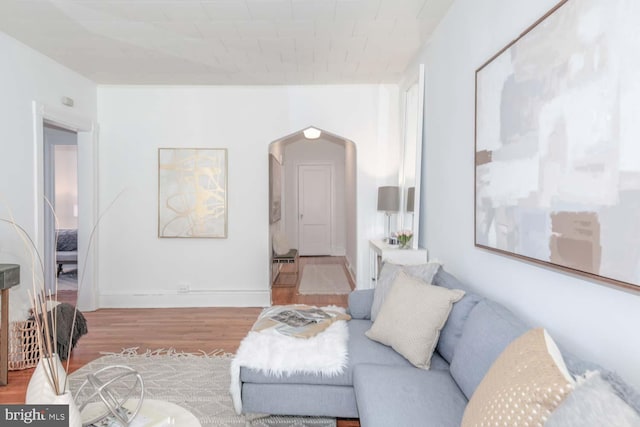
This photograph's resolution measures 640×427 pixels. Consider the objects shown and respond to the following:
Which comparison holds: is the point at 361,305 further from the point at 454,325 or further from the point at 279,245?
the point at 279,245

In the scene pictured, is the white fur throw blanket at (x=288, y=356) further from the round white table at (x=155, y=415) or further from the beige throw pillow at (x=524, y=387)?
the beige throw pillow at (x=524, y=387)

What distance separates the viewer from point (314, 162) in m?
9.45

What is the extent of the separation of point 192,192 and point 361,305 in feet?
9.43

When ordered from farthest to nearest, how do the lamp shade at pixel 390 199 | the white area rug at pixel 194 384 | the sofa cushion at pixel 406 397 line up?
1. the lamp shade at pixel 390 199
2. the white area rug at pixel 194 384
3. the sofa cushion at pixel 406 397

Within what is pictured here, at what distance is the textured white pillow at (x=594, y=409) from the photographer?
875 millimetres

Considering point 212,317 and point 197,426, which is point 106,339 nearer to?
point 212,317

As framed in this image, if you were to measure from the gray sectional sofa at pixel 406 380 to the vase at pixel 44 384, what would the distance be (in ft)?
3.45

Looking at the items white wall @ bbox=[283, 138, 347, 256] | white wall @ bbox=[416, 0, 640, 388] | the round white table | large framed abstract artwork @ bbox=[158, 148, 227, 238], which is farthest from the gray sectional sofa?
white wall @ bbox=[283, 138, 347, 256]

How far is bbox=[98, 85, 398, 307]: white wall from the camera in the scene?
15.9ft

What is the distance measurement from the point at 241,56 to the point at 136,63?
1135 millimetres

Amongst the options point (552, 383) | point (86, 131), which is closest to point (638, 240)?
point (552, 383)

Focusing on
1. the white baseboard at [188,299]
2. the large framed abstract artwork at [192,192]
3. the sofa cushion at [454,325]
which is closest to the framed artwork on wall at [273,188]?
the large framed abstract artwork at [192,192]

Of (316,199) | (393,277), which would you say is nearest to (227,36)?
(393,277)

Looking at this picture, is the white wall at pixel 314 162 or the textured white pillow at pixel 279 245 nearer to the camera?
the textured white pillow at pixel 279 245
